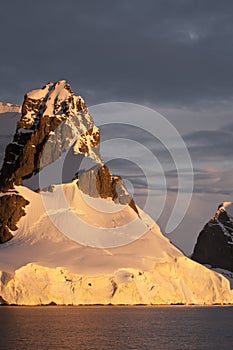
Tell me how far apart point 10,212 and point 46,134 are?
30296 mm

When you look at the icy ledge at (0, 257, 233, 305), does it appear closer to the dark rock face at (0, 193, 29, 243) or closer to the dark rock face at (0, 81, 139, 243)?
the dark rock face at (0, 81, 139, 243)

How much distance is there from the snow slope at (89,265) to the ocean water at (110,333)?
19590 millimetres

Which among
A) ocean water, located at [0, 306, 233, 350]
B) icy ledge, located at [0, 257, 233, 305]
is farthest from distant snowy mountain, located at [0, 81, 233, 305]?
ocean water, located at [0, 306, 233, 350]

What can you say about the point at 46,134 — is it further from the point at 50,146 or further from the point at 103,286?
the point at 103,286

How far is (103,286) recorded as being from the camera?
456ft

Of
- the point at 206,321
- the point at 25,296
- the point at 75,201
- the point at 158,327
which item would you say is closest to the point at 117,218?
the point at 75,201

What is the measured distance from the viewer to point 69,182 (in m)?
171

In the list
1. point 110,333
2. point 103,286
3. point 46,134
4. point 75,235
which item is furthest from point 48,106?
point 110,333

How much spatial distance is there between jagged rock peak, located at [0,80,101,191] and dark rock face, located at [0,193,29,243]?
6981mm

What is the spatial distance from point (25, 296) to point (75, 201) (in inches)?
1652

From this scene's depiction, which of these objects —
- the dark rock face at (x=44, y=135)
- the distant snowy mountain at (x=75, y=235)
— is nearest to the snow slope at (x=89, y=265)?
the distant snowy mountain at (x=75, y=235)

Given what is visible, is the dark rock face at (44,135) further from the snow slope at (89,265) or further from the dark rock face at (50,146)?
the snow slope at (89,265)

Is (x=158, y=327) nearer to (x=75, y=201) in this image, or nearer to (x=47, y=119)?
(x=75, y=201)

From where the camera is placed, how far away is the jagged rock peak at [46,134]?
182 metres
